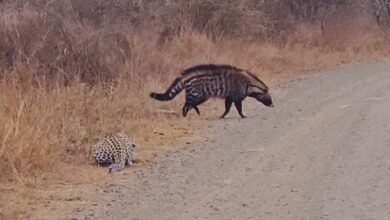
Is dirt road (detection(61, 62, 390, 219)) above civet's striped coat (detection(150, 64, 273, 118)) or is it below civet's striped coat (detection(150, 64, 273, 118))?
below

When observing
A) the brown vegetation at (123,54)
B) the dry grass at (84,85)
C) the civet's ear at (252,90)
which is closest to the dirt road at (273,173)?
the civet's ear at (252,90)

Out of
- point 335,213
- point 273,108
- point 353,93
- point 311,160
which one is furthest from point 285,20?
point 335,213

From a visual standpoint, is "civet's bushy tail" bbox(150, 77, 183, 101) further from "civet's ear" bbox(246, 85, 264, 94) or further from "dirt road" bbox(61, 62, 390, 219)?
"civet's ear" bbox(246, 85, 264, 94)

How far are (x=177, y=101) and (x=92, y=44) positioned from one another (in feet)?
5.53

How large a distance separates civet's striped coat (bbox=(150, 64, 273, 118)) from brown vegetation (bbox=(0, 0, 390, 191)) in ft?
1.12

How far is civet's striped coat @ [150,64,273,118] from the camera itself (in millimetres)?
14461

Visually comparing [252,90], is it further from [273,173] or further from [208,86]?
[273,173]

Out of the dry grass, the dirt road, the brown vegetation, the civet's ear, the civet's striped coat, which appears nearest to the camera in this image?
the dirt road

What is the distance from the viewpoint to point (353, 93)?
17281 millimetres

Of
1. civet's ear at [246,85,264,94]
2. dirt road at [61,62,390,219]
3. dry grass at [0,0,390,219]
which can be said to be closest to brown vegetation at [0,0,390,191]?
dry grass at [0,0,390,219]

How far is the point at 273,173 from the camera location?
10.0 m

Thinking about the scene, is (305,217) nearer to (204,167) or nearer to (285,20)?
(204,167)

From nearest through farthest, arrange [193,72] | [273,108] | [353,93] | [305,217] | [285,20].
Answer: [305,217] → [193,72] → [273,108] → [353,93] → [285,20]

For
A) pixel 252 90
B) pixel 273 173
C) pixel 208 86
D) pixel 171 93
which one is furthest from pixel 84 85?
pixel 273 173
